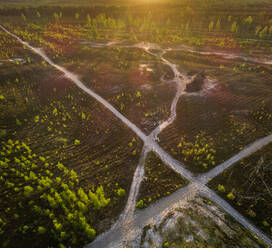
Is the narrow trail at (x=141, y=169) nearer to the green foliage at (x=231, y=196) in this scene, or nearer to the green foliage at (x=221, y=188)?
the green foliage at (x=221, y=188)

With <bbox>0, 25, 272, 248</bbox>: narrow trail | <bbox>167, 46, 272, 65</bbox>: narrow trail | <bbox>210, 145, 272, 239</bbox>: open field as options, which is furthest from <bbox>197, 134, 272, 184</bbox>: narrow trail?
<bbox>167, 46, 272, 65</bbox>: narrow trail

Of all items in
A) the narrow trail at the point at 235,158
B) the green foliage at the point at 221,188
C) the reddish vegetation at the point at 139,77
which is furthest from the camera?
the reddish vegetation at the point at 139,77

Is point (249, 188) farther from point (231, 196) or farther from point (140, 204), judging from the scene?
point (140, 204)

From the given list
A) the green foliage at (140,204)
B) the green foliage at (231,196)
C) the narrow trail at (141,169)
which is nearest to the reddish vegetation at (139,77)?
the narrow trail at (141,169)

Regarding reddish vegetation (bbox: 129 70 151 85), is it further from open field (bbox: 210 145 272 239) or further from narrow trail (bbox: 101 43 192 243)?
open field (bbox: 210 145 272 239)

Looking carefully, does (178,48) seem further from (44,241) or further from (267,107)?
(44,241)

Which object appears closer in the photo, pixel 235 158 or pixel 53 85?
pixel 235 158

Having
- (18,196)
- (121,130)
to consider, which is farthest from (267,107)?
(18,196)

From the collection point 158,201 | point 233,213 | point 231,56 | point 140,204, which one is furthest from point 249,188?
point 231,56
